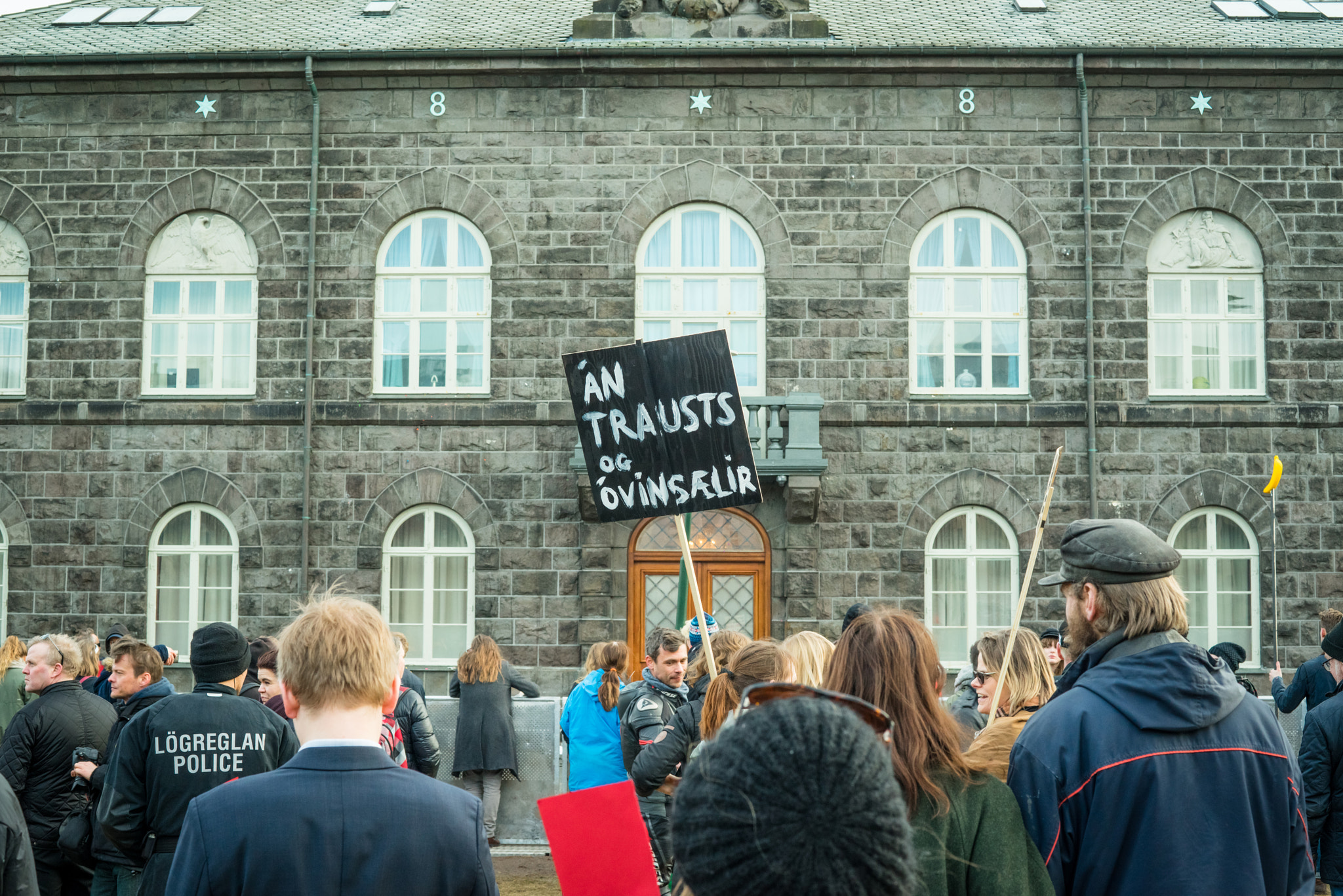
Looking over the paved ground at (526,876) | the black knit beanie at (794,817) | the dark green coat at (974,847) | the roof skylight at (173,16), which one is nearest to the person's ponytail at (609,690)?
the paved ground at (526,876)

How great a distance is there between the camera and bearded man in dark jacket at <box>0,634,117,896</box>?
6379mm

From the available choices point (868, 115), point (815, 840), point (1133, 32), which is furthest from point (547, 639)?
point (815, 840)

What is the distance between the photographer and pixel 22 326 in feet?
54.3

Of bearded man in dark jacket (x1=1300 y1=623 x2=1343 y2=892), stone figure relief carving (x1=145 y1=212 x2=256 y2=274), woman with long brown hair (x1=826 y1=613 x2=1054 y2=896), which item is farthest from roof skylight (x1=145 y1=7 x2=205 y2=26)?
woman with long brown hair (x1=826 y1=613 x2=1054 y2=896)

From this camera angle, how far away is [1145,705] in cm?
305

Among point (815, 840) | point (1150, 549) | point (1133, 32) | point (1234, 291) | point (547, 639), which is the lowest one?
point (547, 639)

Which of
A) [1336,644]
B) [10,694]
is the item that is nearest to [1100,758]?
[1336,644]

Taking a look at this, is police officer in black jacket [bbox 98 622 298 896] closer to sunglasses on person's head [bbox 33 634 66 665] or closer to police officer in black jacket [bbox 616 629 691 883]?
sunglasses on person's head [bbox 33 634 66 665]

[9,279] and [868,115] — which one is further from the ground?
[868,115]

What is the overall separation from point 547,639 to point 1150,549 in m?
12.8

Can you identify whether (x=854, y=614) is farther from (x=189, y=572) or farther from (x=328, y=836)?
(x=189, y=572)

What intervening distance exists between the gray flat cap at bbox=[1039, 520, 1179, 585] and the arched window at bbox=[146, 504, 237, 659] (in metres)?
14.4

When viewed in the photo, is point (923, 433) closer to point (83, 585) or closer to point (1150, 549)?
point (83, 585)

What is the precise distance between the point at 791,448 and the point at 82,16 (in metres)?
12.3
